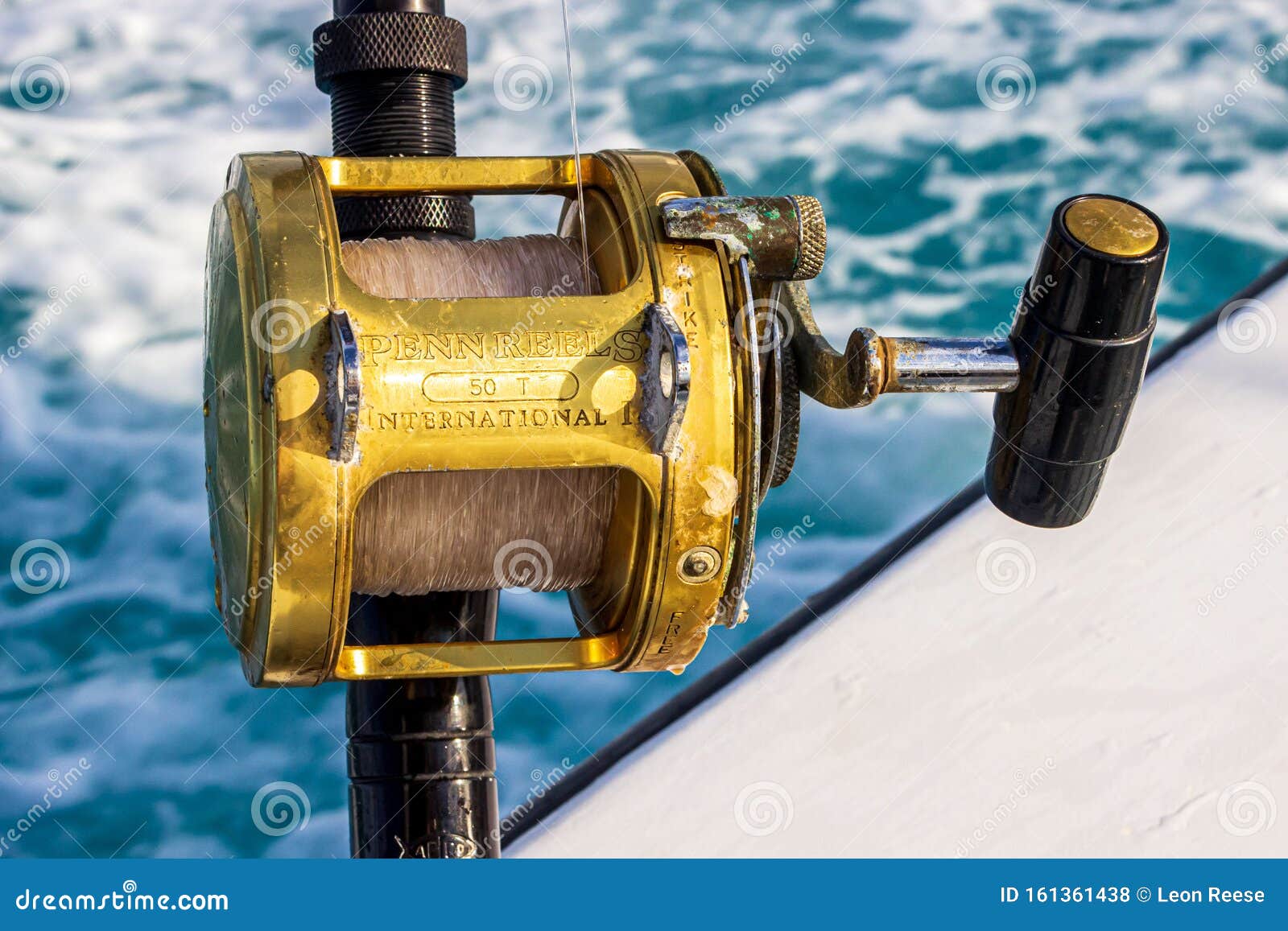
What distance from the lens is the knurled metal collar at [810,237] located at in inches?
84.6

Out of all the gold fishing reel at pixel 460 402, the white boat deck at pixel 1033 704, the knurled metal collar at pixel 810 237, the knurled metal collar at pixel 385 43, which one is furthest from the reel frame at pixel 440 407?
the white boat deck at pixel 1033 704

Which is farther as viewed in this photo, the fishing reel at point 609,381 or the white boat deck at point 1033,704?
the white boat deck at point 1033,704

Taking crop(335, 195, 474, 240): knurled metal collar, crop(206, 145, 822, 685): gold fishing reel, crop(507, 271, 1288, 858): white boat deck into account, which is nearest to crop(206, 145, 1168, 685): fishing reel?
crop(206, 145, 822, 685): gold fishing reel

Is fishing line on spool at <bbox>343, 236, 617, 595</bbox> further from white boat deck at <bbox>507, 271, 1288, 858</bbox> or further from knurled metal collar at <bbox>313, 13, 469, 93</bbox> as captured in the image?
white boat deck at <bbox>507, 271, 1288, 858</bbox>

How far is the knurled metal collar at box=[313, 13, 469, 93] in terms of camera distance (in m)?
2.37

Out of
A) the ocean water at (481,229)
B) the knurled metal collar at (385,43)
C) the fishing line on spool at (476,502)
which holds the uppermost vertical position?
the knurled metal collar at (385,43)

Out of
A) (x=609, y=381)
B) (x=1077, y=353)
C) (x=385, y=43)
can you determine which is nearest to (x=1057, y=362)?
Result: (x=1077, y=353)

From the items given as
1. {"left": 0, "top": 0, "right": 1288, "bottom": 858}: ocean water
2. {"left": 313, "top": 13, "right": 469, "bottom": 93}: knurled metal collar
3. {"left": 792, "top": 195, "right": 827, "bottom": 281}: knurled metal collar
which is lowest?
{"left": 0, "top": 0, "right": 1288, "bottom": 858}: ocean water

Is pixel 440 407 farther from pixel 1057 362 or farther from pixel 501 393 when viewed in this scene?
pixel 1057 362

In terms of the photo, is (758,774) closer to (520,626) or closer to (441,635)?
(441,635)

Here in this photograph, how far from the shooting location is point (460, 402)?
6.46 feet

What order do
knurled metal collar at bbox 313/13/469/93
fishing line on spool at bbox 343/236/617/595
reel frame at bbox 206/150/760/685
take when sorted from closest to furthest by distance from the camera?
reel frame at bbox 206/150/760/685 < fishing line on spool at bbox 343/236/617/595 < knurled metal collar at bbox 313/13/469/93

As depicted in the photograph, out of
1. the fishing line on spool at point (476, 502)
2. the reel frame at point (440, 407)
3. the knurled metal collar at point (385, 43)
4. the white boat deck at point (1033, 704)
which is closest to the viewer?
the reel frame at point (440, 407)

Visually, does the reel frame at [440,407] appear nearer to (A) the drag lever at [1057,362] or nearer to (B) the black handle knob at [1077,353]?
(A) the drag lever at [1057,362]
